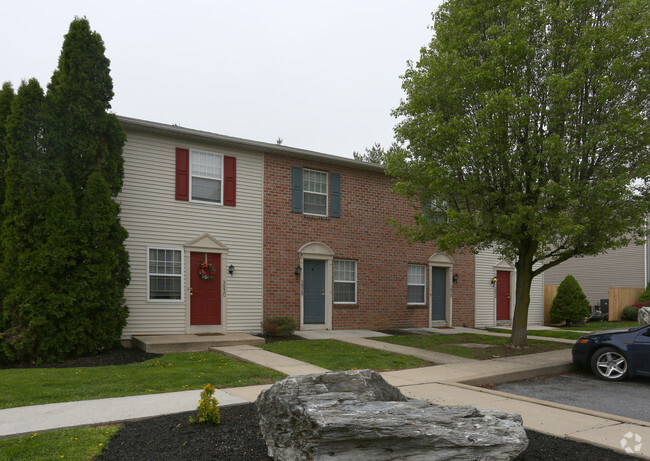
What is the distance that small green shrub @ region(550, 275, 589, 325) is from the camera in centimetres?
2155

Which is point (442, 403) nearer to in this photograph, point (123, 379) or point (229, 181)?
point (123, 379)

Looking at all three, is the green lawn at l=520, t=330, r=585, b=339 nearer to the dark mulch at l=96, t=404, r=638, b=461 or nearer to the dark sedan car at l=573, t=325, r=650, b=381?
the dark sedan car at l=573, t=325, r=650, b=381

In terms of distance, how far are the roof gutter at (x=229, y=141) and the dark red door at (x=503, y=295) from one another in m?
7.60

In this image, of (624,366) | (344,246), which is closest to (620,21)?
(624,366)

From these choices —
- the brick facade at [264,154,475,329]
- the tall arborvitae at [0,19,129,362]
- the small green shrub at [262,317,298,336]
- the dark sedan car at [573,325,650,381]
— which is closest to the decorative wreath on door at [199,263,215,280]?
the brick facade at [264,154,475,329]

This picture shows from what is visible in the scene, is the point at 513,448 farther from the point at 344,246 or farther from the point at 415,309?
the point at 415,309

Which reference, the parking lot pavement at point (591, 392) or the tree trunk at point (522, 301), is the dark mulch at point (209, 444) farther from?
the tree trunk at point (522, 301)

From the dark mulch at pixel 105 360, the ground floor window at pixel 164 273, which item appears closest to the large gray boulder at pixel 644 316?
the ground floor window at pixel 164 273

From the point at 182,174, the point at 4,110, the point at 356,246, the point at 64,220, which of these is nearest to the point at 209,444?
the point at 64,220

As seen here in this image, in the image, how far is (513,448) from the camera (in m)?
3.96

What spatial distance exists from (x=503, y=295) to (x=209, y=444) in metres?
18.2

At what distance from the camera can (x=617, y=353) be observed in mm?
9586

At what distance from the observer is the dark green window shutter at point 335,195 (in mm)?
16188

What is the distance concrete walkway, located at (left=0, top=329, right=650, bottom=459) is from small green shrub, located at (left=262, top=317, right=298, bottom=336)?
158 inches
